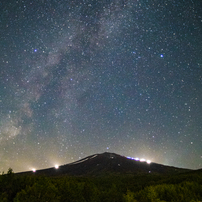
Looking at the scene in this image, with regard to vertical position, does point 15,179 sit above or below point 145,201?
above

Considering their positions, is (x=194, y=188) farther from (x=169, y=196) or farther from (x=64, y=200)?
(x=64, y=200)

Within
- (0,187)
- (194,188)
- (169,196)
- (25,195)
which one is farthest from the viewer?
(194,188)

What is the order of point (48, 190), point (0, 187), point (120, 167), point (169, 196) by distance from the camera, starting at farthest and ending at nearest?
point (120, 167), point (169, 196), point (0, 187), point (48, 190)

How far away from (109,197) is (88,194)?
244 centimetres

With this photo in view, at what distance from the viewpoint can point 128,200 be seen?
45.9ft

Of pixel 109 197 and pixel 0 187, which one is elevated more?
pixel 0 187

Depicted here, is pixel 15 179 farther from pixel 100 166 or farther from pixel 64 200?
pixel 100 166

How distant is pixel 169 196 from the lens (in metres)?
15.5

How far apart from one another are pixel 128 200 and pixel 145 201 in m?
1.46

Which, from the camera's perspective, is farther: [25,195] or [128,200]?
[128,200]

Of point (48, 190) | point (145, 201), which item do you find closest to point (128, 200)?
point (145, 201)

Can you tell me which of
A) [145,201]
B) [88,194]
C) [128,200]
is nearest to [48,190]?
[88,194]

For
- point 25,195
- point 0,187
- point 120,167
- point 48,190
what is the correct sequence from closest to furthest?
point 25,195, point 48,190, point 0,187, point 120,167

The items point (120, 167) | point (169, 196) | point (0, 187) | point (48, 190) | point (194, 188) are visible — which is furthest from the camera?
point (120, 167)
